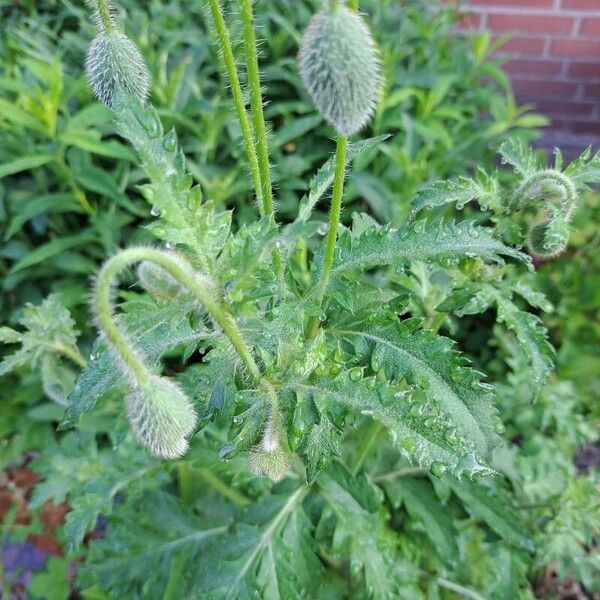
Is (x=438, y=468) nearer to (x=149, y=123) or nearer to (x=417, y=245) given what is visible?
(x=417, y=245)

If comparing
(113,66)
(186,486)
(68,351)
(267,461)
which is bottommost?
(186,486)

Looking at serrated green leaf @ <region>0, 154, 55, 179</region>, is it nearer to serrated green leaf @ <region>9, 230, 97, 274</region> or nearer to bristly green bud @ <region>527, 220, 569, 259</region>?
serrated green leaf @ <region>9, 230, 97, 274</region>

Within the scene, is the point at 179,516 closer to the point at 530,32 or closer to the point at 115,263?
the point at 115,263

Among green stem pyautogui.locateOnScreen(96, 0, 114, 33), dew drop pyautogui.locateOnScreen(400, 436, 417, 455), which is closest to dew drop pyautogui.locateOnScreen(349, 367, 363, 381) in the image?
dew drop pyautogui.locateOnScreen(400, 436, 417, 455)

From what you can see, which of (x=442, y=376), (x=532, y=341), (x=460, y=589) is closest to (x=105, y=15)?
(x=442, y=376)

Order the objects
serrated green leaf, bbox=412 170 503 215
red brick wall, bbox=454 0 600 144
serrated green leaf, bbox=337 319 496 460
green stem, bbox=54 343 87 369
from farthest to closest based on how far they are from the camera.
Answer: red brick wall, bbox=454 0 600 144
green stem, bbox=54 343 87 369
serrated green leaf, bbox=412 170 503 215
serrated green leaf, bbox=337 319 496 460

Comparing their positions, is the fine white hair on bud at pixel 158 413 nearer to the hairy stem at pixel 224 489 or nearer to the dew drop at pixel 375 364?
the dew drop at pixel 375 364

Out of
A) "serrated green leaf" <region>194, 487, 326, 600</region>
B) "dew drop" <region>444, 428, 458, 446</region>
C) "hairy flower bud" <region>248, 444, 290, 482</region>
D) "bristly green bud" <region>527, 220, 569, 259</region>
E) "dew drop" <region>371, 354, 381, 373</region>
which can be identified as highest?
"bristly green bud" <region>527, 220, 569, 259</region>
